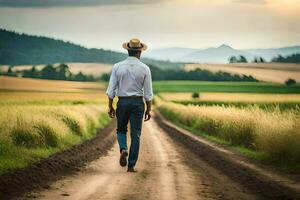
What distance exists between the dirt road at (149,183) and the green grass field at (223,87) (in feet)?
268

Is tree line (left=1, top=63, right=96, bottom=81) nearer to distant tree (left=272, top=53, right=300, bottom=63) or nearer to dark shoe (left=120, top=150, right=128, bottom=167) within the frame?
distant tree (left=272, top=53, right=300, bottom=63)

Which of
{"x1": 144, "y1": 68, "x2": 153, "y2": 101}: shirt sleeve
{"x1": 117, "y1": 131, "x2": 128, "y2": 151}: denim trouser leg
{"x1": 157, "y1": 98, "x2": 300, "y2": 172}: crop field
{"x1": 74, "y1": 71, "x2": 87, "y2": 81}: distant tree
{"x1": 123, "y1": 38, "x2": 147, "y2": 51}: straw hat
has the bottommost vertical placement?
{"x1": 157, "y1": 98, "x2": 300, "y2": 172}: crop field

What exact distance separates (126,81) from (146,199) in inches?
174

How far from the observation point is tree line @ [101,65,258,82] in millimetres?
122500

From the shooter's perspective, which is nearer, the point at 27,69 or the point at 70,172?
the point at 70,172

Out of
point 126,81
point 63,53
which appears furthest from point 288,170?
point 63,53

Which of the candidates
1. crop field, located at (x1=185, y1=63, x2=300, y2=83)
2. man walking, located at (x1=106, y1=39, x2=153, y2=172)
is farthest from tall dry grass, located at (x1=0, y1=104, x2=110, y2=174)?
crop field, located at (x1=185, y1=63, x2=300, y2=83)

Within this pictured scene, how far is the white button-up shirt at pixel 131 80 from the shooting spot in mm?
13320

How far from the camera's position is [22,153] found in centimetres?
1537

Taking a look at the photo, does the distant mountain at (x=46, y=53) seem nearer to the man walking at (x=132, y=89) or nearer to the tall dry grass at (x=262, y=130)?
the tall dry grass at (x=262, y=130)

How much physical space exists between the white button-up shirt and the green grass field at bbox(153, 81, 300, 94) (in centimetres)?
8292

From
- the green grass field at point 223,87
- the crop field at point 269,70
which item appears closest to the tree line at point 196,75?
the green grass field at point 223,87

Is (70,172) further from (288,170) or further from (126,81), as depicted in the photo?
(288,170)

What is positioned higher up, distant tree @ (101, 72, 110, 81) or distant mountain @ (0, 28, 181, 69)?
distant mountain @ (0, 28, 181, 69)
